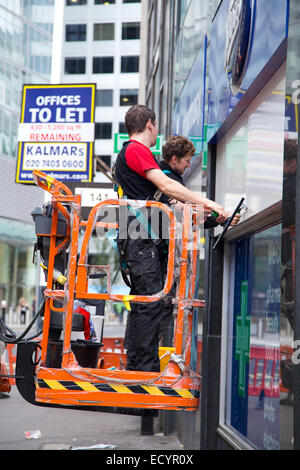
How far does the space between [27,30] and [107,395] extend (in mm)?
27334

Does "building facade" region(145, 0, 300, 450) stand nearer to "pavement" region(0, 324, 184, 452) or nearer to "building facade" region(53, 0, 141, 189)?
"pavement" region(0, 324, 184, 452)

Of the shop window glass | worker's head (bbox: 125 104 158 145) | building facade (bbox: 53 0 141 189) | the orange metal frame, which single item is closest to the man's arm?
the orange metal frame

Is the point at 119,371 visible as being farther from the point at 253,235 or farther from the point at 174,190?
the point at 253,235

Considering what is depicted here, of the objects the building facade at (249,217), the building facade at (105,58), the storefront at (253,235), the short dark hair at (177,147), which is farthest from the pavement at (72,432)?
the building facade at (105,58)

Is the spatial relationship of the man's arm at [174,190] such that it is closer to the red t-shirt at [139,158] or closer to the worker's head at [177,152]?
the red t-shirt at [139,158]

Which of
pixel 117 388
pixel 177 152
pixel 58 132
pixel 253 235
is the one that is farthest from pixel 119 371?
pixel 58 132

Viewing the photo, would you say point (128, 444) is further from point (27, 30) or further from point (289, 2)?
point (27, 30)

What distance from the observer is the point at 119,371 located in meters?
3.78

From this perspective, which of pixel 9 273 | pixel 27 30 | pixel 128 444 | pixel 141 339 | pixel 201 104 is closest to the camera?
pixel 141 339

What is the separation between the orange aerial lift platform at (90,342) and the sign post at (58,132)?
6954 millimetres

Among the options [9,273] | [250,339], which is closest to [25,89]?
[250,339]

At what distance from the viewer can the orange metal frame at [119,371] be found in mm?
3686

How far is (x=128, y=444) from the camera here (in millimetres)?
10141

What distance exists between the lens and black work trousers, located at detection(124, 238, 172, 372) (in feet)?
13.1
